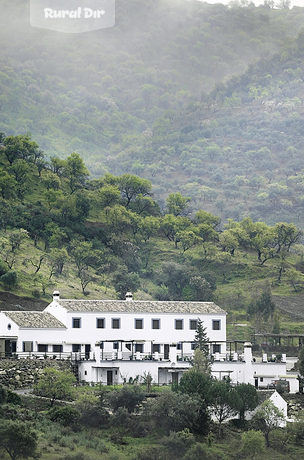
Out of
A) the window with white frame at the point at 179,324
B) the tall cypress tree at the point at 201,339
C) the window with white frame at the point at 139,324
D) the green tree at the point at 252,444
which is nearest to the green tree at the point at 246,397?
the green tree at the point at 252,444

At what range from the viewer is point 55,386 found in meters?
52.0

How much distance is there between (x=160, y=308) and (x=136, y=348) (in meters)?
4.78

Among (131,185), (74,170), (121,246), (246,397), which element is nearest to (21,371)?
(246,397)

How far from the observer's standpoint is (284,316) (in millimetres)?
104625

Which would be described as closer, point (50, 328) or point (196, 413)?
point (196, 413)

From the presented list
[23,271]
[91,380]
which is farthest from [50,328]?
[23,271]

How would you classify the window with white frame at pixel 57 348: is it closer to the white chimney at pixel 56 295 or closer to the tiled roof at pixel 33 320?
the tiled roof at pixel 33 320

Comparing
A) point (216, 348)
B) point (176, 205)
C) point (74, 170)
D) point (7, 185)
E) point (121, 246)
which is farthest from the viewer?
point (176, 205)

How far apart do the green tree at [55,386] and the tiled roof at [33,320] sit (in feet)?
27.5

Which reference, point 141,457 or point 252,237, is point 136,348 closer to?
point 141,457

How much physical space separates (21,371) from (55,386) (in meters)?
4.02

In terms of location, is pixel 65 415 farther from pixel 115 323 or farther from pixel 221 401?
pixel 115 323

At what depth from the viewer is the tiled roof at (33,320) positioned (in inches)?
2405

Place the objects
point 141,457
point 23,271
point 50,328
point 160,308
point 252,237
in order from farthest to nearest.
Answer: point 252,237 → point 23,271 → point 160,308 → point 50,328 → point 141,457
